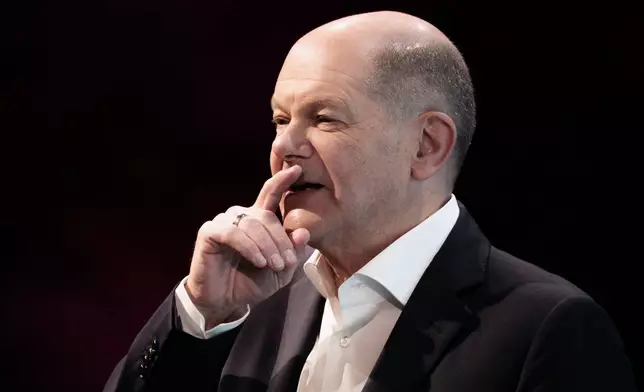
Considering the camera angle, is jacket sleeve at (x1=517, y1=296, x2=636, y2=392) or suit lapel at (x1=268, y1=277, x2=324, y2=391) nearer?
jacket sleeve at (x1=517, y1=296, x2=636, y2=392)

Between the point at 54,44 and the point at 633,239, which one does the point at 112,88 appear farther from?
the point at 633,239

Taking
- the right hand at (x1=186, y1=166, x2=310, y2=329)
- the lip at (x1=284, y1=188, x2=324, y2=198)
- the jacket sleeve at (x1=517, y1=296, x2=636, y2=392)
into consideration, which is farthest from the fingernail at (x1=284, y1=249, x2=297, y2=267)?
the jacket sleeve at (x1=517, y1=296, x2=636, y2=392)

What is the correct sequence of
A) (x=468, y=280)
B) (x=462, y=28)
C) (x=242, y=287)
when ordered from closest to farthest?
(x=468, y=280), (x=242, y=287), (x=462, y=28)

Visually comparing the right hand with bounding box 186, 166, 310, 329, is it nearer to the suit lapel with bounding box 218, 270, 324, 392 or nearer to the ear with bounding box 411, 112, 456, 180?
the suit lapel with bounding box 218, 270, 324, 392

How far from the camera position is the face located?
55.7 inches

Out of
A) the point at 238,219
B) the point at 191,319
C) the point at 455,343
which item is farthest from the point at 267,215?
the point at 455,343

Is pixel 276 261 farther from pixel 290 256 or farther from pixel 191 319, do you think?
pixel 191 319

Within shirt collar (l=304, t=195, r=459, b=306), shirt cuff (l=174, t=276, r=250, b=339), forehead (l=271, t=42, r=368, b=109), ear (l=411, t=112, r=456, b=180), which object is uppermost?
forehead (l=271, t=42, r=368, b=109)

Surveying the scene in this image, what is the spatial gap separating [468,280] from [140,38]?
124cm

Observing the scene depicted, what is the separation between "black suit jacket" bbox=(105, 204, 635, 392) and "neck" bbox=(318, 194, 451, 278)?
0.07 metres

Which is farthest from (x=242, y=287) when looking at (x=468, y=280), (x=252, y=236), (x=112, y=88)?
(x=112, y=88)

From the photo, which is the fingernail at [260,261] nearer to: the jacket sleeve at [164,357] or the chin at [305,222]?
the chin at [305,222]

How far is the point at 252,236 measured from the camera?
1430 mm

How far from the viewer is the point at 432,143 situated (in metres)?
1.48
